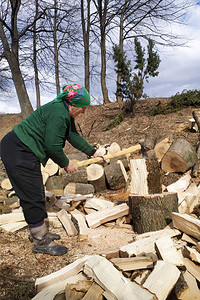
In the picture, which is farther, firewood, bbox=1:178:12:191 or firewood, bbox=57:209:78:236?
firewood, bbox=1:178:12:191

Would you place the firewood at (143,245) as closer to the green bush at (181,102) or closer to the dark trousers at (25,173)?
the dark trousers at (25,173)

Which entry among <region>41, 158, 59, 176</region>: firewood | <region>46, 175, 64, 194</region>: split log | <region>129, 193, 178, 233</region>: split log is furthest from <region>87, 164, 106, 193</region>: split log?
<region>129, 193, 178, 233</region>: split log

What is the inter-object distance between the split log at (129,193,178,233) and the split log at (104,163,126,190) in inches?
80.3

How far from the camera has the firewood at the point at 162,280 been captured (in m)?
1.87

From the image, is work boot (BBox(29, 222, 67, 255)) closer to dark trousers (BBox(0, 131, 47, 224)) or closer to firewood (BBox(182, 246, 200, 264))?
dark trousers (BBox(0, 131, 47, 224))

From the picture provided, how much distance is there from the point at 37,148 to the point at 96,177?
2.85 m

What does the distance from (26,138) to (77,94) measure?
745 millimetres

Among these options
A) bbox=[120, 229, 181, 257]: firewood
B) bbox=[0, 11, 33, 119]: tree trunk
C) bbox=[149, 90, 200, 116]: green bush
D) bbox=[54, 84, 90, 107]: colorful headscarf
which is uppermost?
Answer: bbox=[0, 11, 33, 119]: tree trunk

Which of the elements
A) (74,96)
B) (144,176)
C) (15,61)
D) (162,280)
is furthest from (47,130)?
(15,61)

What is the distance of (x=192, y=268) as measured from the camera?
2.21 meters

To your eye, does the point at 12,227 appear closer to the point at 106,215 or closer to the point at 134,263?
the point at 106,215

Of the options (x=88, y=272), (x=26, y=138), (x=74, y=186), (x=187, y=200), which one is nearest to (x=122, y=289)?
(x=88, y=272)

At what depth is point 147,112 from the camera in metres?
10.0

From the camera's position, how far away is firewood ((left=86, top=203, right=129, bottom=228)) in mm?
3586
